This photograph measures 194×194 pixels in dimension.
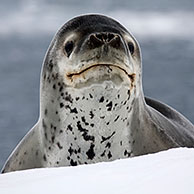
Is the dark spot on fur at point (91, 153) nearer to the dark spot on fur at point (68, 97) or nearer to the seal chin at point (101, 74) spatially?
the dark spot on fur at point (68, 97)

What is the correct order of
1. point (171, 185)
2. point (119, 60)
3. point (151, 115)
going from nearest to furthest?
1. point (171, 185)
2. point (119, 60)
3. point (151, 115)

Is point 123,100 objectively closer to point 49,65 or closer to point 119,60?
point 119,60

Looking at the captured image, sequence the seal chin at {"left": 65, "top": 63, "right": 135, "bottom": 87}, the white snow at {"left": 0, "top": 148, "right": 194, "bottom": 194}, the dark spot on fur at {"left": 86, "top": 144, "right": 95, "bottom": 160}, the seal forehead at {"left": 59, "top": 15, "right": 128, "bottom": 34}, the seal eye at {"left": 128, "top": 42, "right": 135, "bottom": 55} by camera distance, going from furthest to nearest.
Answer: the dark spot on fur at {"left": 86, "top": 144, "right": 95, "bottom": 160}
the seal eye at {"left": 128, "top": 42, "right": 135, "bottom": 55}
the seal forehead at {"left": 59, "top": 15, "right": 128, "bottom": 34}
the seal chin at {"left": 65, "top": 63, "right": 135, "bottom": 87}
the white snow at {"left": 0, "top": 148, "right": 194, "bottom": 194}

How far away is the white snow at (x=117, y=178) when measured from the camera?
2.72 metres

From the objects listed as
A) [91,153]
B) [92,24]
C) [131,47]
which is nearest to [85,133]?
[91,153]

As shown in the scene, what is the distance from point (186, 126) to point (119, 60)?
2.87 meters

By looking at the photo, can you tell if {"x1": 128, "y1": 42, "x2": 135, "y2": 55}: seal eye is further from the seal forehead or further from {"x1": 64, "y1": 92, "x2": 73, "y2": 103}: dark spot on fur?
{"x1": 64, "y1": 92, "x2": 73, "y2": 103}: dark spot on fur

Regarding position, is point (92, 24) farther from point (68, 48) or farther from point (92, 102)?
point (92, 102)

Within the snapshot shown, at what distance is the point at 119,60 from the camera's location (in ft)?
17.2

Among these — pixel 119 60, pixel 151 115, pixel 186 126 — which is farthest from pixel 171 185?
pixel 186 126

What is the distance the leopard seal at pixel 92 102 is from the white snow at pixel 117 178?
1852mm

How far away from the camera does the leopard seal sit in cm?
527

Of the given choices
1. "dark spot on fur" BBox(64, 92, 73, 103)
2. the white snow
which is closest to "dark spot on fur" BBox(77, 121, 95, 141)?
"dark spot on fur" BBox(64, 92, 73, 103)

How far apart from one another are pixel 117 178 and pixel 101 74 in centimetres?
237
